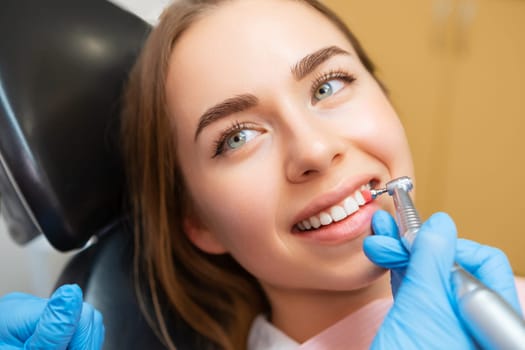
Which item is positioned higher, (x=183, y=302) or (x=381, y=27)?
(x=381, y=27)

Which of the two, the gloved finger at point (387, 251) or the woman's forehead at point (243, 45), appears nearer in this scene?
the gloved finger at point (387, 251)

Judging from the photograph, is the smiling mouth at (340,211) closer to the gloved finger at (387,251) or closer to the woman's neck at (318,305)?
the gloved finger at (387,251)

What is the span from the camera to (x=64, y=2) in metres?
0.84

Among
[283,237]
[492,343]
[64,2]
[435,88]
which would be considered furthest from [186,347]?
[435,88]

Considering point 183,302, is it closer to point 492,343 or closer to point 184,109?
point 184,109

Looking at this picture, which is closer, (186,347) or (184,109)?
(184,109)

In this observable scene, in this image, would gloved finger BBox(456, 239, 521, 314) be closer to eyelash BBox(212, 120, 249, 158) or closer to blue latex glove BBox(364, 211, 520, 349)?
blue latex glove BBox(364, 211, 520, 349)

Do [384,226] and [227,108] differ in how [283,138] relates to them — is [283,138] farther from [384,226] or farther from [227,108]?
[384,226]

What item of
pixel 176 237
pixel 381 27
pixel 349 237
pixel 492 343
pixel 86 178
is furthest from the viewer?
pixel 381 27

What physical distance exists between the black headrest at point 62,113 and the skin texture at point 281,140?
0.60 feet

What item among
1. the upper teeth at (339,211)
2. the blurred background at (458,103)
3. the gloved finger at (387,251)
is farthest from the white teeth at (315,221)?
the blurred background at (458,103)

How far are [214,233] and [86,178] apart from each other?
0.28 m

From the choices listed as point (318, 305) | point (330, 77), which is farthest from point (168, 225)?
point (330, 77)

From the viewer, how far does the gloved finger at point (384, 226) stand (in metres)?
0.62
